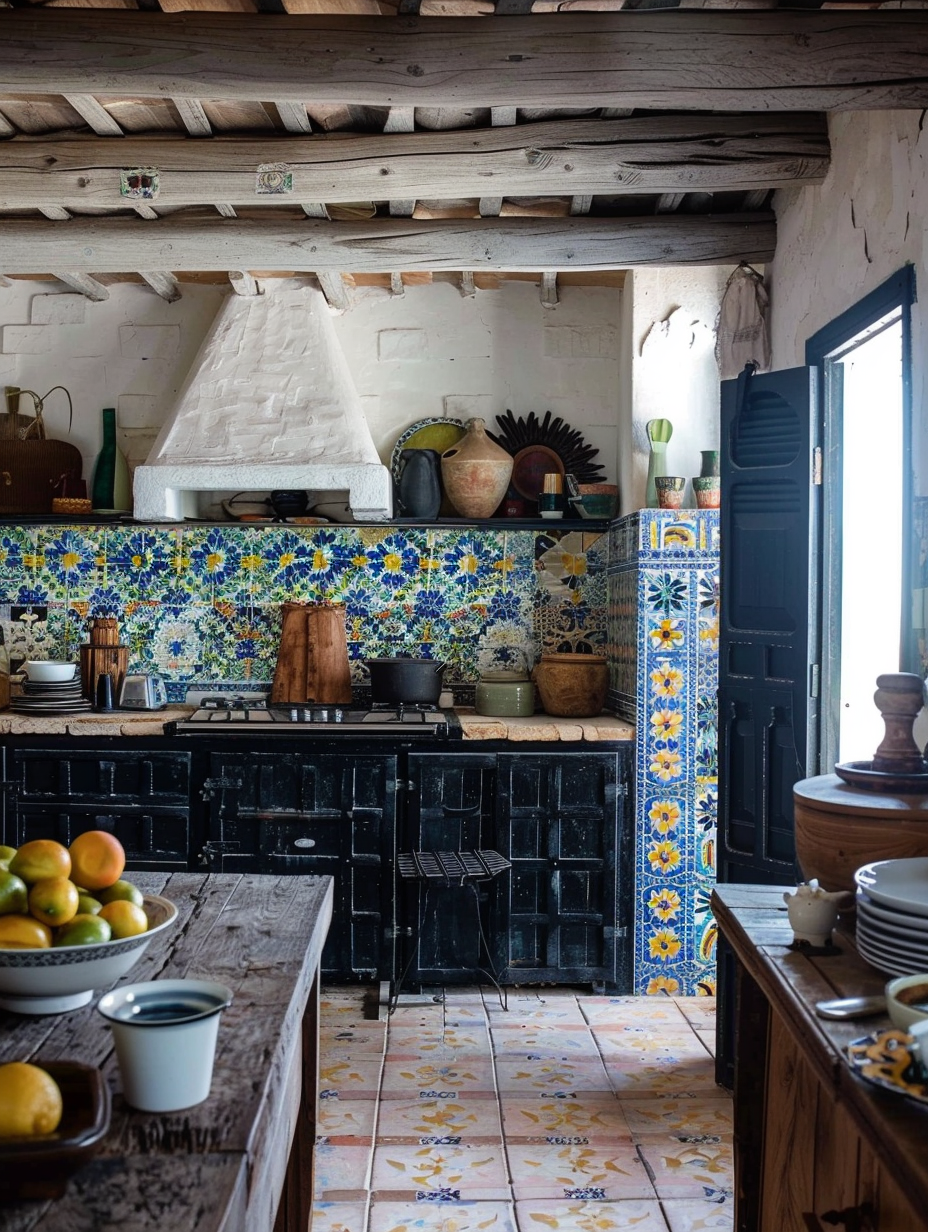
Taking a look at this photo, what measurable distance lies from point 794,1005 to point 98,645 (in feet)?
13.5

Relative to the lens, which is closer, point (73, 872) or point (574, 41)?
point (73, 872)

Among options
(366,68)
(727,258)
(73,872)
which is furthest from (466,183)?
(73,872)

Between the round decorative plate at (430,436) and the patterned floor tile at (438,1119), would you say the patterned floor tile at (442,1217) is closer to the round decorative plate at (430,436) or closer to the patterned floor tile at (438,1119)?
the patterned floor tile at (438,1119)

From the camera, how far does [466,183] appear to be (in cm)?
362

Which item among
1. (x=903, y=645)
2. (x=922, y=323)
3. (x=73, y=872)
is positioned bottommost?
(x=73, y=872)

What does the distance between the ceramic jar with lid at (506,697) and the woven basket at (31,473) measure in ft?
7.08

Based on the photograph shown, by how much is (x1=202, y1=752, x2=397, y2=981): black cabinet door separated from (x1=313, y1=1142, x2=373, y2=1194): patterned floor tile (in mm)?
1322

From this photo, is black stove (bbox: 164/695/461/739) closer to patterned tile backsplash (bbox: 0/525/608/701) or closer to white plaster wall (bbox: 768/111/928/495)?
patterned tile backsplash (bbox: 0/525/608/701)

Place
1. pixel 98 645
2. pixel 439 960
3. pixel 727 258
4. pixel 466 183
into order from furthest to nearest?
pixel 98 645, pixel 439 960, pixel 727 258, pixel 466 183

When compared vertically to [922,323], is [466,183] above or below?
above

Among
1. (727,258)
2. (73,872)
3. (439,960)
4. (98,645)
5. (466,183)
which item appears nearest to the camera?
(73,872)

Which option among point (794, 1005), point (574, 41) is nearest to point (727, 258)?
point (574, 41)

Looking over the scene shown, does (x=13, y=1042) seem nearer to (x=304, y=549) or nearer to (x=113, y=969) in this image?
(x=113, y=969)

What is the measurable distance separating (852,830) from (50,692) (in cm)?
374
